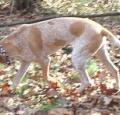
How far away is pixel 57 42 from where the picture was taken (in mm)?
6848

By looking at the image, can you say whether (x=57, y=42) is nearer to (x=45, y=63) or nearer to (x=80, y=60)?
(x=45, y=63)

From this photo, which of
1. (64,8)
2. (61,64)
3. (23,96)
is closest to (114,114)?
(23,96)

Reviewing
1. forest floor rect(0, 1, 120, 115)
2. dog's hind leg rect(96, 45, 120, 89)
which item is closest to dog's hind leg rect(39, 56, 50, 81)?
forest floor rect(0, 1, 120, 115)

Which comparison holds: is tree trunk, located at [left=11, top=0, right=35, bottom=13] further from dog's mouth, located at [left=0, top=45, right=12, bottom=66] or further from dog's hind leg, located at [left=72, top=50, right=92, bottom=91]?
dog's hind leg, located at [left=72, top=50, right=92, bottom=91]

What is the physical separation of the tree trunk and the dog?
5.66 meters

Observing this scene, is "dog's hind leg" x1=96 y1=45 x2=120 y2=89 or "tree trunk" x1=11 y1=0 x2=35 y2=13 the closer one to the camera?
"dog's hind leg" x1=96 y1=45 x2=120 y2=89

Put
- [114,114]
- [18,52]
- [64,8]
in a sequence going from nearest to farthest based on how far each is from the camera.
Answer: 1. [114,114]
2. [18,52]
3. [64,8]

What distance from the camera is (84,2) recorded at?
13031 millimetres

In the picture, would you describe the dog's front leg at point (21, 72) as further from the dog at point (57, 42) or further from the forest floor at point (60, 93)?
the forest floor at point (60, 93)

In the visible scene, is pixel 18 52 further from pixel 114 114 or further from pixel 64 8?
pixel 64 8

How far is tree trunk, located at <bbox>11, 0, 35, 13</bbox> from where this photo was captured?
12677 mm

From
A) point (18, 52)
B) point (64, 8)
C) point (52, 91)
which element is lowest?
point (64, 8)

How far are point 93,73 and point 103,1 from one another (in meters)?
5.74

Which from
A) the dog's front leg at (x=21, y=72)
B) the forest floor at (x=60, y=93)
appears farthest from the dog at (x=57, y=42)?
the forest floor at (x=60, y=93)
